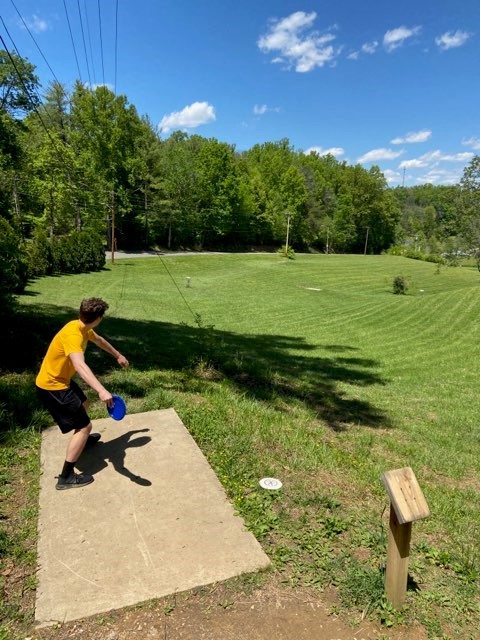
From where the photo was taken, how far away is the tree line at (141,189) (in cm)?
3247

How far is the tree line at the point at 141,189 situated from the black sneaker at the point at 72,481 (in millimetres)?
13473

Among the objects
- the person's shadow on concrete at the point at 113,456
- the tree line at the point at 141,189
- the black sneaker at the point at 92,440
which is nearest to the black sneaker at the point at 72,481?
the person's shadow on concrete at the point at 113,456

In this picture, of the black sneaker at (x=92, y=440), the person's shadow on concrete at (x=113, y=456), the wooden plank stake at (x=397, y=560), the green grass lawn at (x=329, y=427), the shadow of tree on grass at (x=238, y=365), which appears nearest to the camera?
the wooden plank stake at (x=397, y=560)

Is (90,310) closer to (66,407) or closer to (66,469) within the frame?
(66,407)

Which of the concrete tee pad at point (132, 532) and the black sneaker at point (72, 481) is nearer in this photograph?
the concrete tee pad at point (132, 532)

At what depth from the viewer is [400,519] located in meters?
2.31

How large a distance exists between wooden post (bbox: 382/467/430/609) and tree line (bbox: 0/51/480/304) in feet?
50.8

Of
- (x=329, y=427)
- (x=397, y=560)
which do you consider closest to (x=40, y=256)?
(x=329, y=427)

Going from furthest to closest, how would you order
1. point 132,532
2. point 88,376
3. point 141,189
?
point 141,189, point 88,376, point 132,532

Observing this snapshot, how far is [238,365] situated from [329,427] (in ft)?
7.94

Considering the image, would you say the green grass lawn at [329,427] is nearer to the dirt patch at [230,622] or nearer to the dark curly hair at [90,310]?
the dirt patch at [230,622]

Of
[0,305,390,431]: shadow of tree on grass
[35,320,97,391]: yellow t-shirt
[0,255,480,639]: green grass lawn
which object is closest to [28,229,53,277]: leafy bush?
[0,255,480,639]: green grass lawn

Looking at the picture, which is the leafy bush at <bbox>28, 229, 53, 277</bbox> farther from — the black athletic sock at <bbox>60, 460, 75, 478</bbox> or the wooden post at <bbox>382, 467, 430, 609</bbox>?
the wooden post at <bbox>382, 467, 430, 609</bbox>

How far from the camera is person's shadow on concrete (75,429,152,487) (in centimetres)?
380
